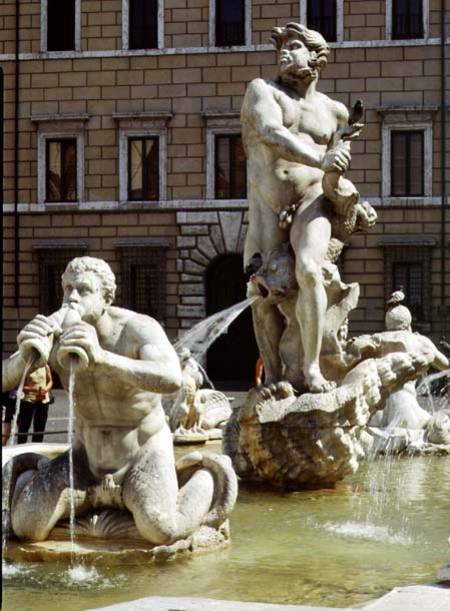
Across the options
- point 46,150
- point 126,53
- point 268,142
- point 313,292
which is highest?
point 126,53

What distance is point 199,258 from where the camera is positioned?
91.1 ft

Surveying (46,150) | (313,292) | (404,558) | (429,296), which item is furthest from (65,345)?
(46,150)

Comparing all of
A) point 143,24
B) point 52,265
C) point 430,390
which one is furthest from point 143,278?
point 430,390

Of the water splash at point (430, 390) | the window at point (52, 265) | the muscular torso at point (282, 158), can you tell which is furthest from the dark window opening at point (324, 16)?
the muscular torso at point (282, 158)

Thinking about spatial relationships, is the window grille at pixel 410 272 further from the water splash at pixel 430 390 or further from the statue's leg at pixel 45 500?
the statue's leg at pixel 45 500

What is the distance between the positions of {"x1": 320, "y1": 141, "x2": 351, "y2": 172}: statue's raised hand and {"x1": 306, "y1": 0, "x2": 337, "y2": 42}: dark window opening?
20819 mm

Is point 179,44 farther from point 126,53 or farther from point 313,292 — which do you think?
point 313,292

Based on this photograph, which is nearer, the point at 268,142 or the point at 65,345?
the point at 65,345

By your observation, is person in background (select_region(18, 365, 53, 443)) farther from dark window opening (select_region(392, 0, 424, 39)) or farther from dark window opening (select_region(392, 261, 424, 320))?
dark window opening (select_region(392, 0, 424, 39))

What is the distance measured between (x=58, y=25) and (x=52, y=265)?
5.01 metres

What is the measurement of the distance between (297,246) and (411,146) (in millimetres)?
20294

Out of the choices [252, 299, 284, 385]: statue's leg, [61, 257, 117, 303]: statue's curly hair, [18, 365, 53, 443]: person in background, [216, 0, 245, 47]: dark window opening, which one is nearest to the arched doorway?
[216, 0, 245, 47]: dark window opening

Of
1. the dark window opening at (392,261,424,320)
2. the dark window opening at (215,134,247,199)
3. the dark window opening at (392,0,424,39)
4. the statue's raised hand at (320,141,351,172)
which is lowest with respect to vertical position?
the dark window opening at (392,261,424,320)

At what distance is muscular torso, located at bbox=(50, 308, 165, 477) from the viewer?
5.13 m
